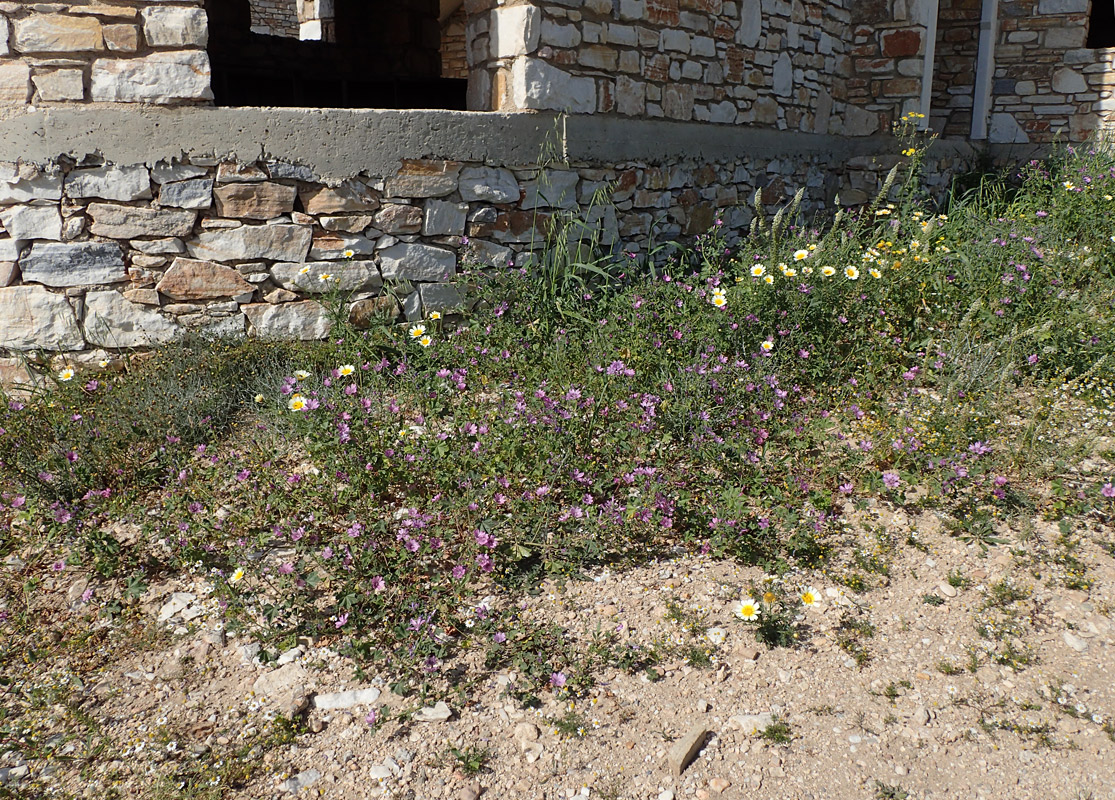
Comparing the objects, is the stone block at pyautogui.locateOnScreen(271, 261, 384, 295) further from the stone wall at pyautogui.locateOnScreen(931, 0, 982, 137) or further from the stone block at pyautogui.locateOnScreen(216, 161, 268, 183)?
the stone wall at pyautogui.locateOnScreen(931, 0, 982, 137)

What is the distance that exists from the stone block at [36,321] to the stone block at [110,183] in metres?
0.55

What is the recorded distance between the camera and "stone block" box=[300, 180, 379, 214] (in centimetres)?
419

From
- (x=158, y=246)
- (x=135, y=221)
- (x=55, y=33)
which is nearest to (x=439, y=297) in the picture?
(x=158, y=246)

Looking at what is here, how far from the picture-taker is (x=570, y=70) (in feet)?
15.4

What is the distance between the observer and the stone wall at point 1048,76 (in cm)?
855

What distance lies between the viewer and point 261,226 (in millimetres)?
4148

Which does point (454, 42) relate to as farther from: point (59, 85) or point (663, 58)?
point (59, 85)

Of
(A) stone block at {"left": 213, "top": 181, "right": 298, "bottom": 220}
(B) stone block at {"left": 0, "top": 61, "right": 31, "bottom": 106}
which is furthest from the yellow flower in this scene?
(B) stone block at {"left": 0, "top": 61, "right": 31, "bottom": 106}

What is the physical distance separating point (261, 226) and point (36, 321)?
1.22m

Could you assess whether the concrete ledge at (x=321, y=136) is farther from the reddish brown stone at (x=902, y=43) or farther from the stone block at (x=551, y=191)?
the reddish brown stone at (x=902, y=43)

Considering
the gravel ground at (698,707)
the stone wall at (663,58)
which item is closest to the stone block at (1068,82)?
the stone wall at (663,58)

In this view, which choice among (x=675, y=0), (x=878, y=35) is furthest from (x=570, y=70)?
(x=878, y=35)

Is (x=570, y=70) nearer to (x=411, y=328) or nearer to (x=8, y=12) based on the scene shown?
(x=411, y=328)

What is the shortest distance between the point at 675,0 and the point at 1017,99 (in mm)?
5756
